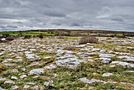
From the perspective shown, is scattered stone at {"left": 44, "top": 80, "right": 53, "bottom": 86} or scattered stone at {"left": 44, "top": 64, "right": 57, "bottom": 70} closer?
scattered stone at {"left": 44, "top": 80, "right": 53, "bottom": 86}

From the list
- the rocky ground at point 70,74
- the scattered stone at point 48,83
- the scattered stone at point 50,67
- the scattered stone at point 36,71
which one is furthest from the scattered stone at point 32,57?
the scattered stone at point 48,83

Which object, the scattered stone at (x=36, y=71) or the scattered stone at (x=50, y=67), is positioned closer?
the scattered stone at (x=36, y=71)

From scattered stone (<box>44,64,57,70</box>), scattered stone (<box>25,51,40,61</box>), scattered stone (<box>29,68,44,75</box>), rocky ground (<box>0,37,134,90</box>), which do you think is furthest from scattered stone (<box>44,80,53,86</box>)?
scattered stone (<box>25,51,40,61</box>)

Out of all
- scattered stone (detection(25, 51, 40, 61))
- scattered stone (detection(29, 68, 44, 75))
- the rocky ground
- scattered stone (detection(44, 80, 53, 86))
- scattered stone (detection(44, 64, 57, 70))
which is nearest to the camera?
the rocky ground

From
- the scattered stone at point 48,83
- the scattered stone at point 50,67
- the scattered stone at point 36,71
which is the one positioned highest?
the scattered stone at point 50,67

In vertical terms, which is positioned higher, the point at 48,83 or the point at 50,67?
the point at 50,67

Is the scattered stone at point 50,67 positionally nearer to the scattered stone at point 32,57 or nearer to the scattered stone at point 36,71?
the scattered stone at point 36,71

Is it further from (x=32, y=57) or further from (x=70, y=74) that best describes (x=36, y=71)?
(x=32, y=57)

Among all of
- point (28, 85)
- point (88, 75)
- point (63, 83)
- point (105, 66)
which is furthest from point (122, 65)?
point (28, 85)

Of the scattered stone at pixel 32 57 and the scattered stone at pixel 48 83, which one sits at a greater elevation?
the scattered stone at pixel 32 57

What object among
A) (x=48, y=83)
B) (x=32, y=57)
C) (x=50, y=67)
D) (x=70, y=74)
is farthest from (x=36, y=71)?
(x=32, y=57)

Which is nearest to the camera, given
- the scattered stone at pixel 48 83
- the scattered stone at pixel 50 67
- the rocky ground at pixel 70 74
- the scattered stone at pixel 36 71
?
the rocky ground at pixel 70 74

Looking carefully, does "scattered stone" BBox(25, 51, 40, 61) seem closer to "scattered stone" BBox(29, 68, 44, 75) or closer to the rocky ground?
the rocky ground

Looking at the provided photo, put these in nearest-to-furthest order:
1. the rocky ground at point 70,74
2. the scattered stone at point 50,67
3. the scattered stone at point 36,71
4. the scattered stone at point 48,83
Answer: the rocky ground at point 70,74, the scattered stone at point 48,83, the scattered stone at point 36,71, the scattered stone at point 50,67
